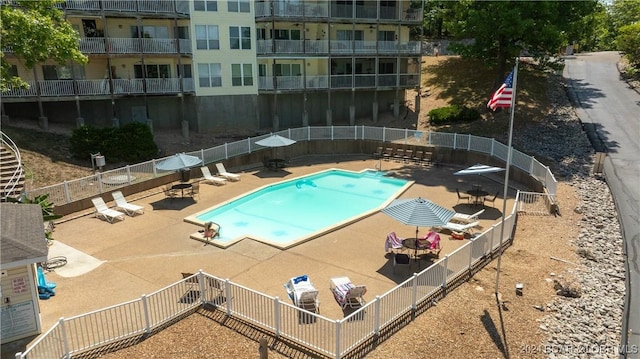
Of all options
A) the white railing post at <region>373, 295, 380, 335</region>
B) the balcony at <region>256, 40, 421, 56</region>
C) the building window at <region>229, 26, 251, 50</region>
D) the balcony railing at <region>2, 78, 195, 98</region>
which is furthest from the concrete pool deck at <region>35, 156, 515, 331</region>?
the balcony at <region>256, 40, 421, 56</region>

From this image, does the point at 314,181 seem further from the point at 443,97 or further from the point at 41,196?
the point at 443,97

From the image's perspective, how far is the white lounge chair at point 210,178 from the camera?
24562 mm

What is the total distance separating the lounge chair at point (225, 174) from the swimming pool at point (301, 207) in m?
2.18

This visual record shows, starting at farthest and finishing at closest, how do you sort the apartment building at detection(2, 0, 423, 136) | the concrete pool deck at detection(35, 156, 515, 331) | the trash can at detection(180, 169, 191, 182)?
the apartment building at detection(2, 0, 423, 136) → the trash can at detection(180, 169, 191, 182) → the concrete pool deck at detection(35, 156, 515, 331)

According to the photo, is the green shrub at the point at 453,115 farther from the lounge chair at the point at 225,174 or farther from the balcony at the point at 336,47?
the lounge chair at the point at 225,174

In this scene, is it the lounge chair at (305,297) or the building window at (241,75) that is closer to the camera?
the lounge chair at (305,297)

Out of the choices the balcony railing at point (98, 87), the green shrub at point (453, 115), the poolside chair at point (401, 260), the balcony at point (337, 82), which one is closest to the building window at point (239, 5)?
the balcony at point (337, 82)

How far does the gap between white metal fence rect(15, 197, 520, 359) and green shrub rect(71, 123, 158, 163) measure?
1607 centimetres

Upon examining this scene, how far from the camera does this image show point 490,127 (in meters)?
31.5

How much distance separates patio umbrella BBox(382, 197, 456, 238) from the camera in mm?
13992

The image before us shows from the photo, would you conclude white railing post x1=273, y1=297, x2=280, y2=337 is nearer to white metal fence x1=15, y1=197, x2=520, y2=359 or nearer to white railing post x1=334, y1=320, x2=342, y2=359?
white metal fence x1=15, y1=197, x2=520, y2=359

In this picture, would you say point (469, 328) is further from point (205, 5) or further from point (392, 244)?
point (205, 5)

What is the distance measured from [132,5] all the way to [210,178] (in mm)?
14059

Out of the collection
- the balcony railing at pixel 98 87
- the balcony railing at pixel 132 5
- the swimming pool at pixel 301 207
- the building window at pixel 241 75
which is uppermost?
the balcony railing at pixel 132 5
